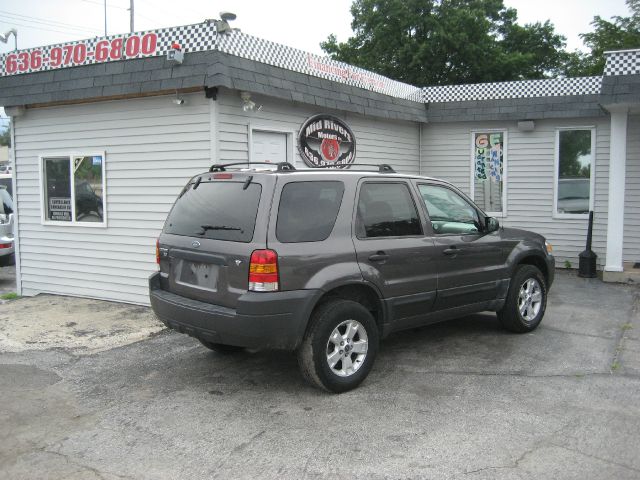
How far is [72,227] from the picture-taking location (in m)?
8.95

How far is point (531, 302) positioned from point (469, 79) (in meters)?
23.2

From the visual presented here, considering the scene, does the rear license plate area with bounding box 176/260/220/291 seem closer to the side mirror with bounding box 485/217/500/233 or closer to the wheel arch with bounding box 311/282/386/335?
the wheel arch with bounding box 311/282/386/335

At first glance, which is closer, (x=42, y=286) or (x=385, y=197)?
(x=385, y=197)

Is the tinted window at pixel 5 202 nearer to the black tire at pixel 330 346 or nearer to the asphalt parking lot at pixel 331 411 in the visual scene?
the asphalt parking lot at pixel 331 411

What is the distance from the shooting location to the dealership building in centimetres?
768

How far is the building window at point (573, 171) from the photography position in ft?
37.5

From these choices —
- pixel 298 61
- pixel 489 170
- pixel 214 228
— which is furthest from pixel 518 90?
pixel 214 228

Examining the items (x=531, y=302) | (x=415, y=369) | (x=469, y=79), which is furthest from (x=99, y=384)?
(x=469, y=79)

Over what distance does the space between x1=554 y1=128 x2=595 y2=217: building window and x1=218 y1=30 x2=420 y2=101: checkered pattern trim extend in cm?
324

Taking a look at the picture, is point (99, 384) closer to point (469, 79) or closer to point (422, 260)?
point (422, 260)

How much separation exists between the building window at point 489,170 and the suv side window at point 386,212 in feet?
23.0

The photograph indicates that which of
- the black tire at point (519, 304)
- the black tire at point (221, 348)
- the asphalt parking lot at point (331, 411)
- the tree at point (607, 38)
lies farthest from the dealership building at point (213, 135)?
the tree at point (607, 38)

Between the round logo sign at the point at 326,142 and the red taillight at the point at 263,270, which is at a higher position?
the round logo sign at the point at 326,142

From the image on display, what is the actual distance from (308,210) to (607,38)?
2610 centimetres
